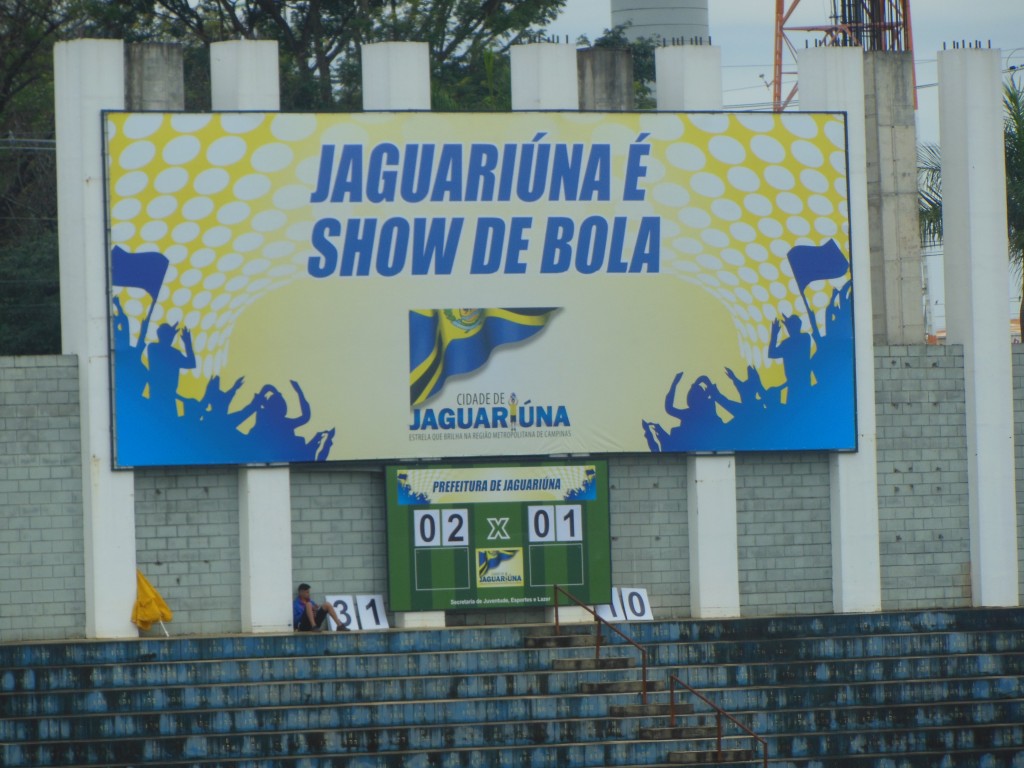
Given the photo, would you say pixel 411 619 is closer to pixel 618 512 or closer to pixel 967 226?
pixel 618 512

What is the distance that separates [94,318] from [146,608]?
363cm

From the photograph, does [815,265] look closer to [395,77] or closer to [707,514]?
[707,514]

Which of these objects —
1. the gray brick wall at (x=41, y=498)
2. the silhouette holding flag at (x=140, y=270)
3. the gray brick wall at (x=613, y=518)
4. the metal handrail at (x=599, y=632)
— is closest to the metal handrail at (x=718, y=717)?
the metal handrail at (x=599, y=632)

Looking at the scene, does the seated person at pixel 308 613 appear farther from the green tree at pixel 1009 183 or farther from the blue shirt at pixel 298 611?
the green tree at pixel 1009 183

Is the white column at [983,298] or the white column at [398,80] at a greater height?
the white column at [398,80]

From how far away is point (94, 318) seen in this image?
2361 centimetres

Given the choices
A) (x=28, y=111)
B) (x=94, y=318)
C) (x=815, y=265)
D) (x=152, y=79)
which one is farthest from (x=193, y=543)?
(x=28, y=111)

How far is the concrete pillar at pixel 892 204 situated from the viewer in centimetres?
2623

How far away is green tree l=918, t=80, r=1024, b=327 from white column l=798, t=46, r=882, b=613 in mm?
3639

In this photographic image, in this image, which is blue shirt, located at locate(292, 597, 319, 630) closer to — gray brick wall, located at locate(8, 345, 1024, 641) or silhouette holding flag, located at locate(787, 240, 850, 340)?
gray brick wall, located at locate(8, 345, 1024, 641)

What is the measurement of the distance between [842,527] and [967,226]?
446 centimetres

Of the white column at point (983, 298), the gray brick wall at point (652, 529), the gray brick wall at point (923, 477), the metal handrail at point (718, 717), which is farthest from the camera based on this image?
the white column at point (983, 298)

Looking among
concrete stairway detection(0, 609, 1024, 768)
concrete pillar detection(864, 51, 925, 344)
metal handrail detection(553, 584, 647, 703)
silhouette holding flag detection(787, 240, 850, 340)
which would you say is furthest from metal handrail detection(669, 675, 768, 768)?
concrete pillar detection(864, 51, 925, 344)

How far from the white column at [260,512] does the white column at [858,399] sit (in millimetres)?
7157
